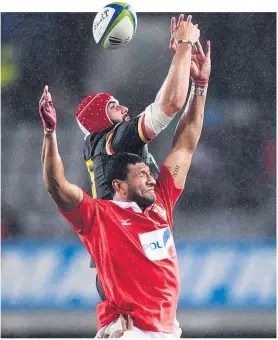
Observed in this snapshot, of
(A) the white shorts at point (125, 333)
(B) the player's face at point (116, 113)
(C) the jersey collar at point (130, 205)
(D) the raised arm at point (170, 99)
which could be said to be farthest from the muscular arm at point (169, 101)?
(A) the white shorts at point (125, 333)

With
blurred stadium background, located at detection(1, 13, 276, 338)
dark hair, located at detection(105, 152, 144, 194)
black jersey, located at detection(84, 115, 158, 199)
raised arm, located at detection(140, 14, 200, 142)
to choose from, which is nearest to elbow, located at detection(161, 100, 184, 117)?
raised arm, located at detection(140, 14, 200, 142)

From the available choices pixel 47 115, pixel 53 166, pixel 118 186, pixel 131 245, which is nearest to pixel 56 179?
pixel 53 166

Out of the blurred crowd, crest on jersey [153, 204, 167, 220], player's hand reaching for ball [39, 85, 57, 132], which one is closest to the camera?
player's hand reaching for ball [39, 85, 57, 132]

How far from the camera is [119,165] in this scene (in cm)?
488

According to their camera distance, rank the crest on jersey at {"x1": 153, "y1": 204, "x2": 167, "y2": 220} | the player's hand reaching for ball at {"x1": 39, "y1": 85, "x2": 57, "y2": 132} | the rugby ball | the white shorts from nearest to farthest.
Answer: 1. the player's hand reaching for ball at {"x1": 39, "y1": 85, "x2": 57, "y2": 132}
2. the white shorts
3. the rugby ball
4. the crest on jersey at {"x1": 153, "y1": 204, "x2": 167, "y2": 220}

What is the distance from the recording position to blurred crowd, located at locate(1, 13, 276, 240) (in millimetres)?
5840

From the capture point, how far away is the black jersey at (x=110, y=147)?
15.8ft

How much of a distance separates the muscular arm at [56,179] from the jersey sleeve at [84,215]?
0.12 feet

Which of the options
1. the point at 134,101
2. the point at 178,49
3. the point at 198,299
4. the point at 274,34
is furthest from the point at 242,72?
the point at 198,299

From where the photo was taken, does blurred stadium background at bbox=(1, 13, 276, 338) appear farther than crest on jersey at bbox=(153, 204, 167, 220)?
Yes

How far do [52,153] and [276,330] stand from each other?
268cm

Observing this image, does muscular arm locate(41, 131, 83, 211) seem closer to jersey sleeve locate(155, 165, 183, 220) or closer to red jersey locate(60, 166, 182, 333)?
red jersey locate(60, 166, 182, 333)

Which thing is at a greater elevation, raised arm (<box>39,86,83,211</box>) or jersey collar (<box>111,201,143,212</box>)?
raised arm (<box>39,86,83,211</box>)

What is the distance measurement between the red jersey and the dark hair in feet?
0.54
